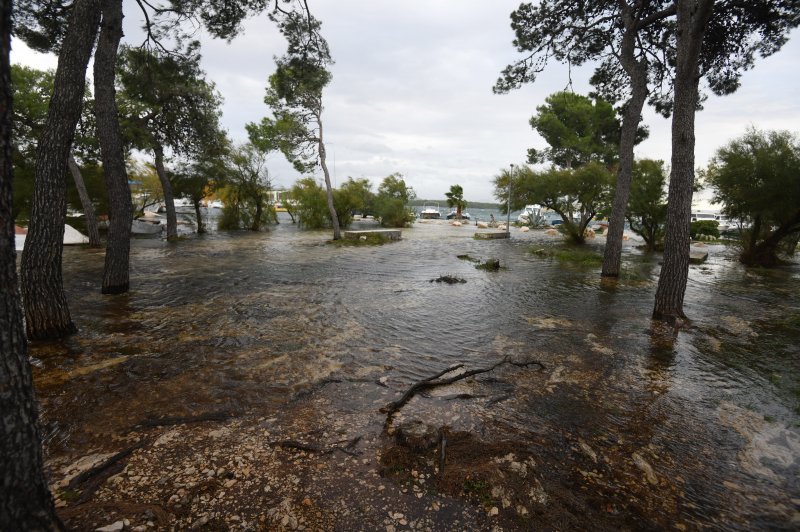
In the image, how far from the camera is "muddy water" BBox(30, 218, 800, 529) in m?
3.02

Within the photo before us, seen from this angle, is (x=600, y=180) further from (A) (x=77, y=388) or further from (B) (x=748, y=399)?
(A) (x=77, y=388)

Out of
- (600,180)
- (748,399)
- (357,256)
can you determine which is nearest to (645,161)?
(600,180)

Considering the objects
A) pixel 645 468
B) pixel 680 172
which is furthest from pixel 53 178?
pixel 680 172

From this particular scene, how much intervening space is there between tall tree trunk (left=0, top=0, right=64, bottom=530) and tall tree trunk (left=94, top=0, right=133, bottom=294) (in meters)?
7.58

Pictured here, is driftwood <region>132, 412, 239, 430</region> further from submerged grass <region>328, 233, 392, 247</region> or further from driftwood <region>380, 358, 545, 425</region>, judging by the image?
submerged grass <region>328, 233, 392, 247</region>

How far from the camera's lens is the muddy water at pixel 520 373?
119 inches

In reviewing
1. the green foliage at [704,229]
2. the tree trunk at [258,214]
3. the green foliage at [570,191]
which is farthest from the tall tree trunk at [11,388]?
the green foliage at [704,229]

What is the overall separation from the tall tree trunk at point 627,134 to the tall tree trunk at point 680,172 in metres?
4.16

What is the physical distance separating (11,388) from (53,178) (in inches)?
212

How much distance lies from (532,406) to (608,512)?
4.83ft

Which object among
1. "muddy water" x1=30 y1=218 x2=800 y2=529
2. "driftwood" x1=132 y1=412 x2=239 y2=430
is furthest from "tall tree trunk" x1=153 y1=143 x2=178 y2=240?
"driftwood" x1=132 y1=412 x2=239 y2=430

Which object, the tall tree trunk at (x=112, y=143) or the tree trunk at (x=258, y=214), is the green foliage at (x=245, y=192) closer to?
the tree trunk at (x=258, y=214)

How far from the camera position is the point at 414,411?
393 cm

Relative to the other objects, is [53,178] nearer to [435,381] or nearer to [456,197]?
[435,381]
